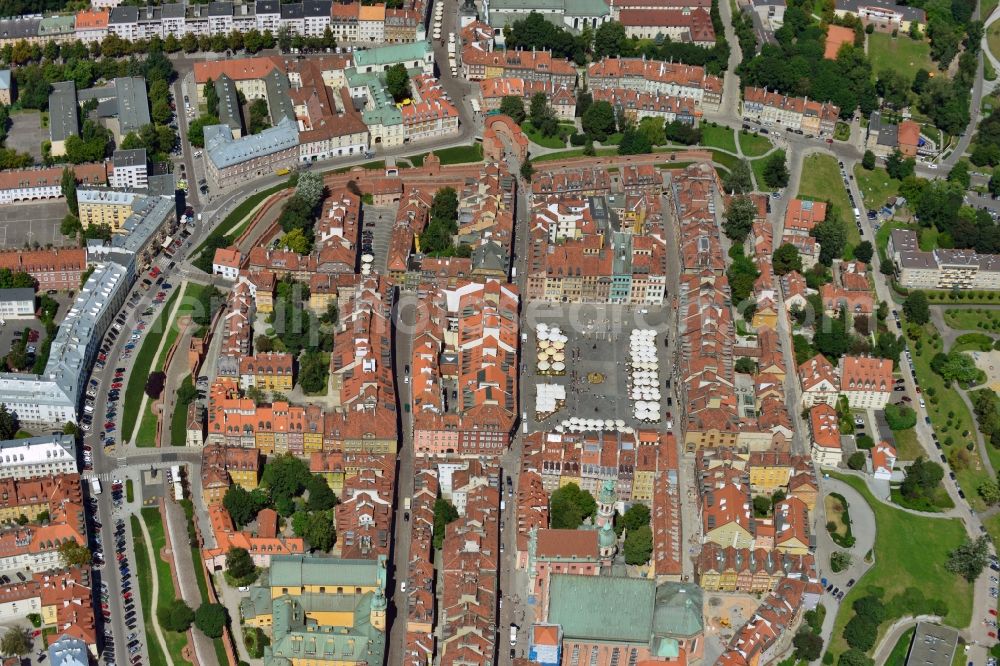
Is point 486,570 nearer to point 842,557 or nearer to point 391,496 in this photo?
point 391,496

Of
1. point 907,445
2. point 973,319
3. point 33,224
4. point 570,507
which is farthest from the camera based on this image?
point 33,224

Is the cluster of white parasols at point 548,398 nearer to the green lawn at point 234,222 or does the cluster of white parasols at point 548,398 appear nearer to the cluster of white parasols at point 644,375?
the cluster of white parasols at point 644,375

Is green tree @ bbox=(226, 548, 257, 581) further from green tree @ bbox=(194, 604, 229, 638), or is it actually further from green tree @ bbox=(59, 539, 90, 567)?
green tree @ bbox=(59, 539, 90, 567)

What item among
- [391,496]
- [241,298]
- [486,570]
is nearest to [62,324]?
[241,298]

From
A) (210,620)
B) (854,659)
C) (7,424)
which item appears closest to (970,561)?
(854,659)

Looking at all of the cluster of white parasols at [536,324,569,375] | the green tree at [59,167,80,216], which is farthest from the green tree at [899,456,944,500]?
the green tree at [59,167,80,216]

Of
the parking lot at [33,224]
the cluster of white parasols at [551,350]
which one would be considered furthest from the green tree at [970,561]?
the parking lot at [33,224]

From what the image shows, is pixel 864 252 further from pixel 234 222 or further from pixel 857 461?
pixel 234 222
